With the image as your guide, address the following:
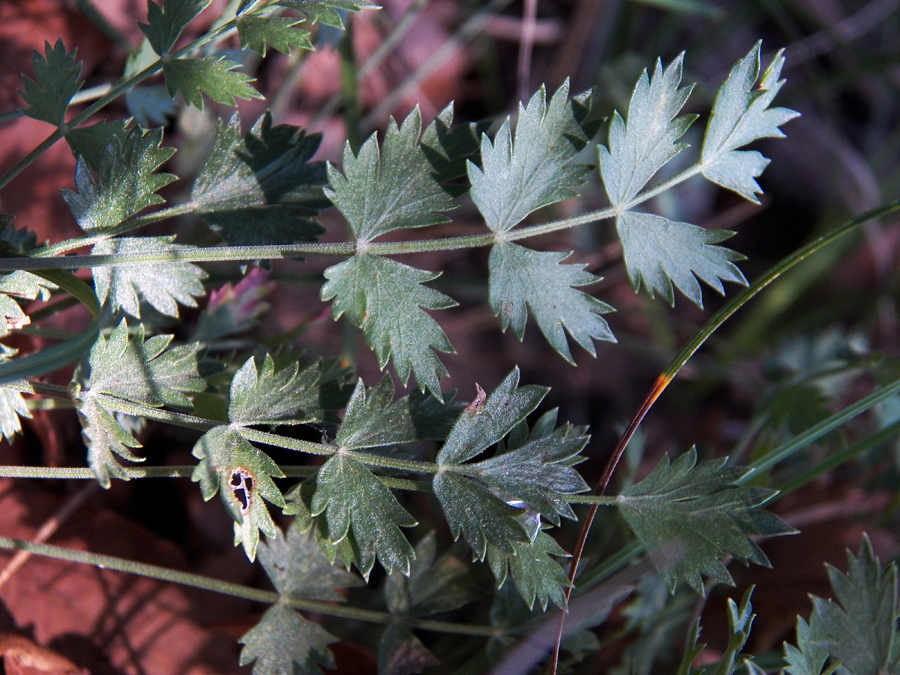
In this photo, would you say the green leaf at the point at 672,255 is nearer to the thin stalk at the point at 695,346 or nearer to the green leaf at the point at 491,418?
the thin stalk at the point at 695,346

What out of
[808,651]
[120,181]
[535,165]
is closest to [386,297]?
[535,165]

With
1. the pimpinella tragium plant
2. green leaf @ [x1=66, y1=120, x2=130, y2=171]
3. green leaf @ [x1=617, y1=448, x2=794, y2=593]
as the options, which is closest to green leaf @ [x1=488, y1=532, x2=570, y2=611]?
the pimpinella tragium plant

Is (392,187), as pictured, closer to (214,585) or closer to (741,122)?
(741,122)

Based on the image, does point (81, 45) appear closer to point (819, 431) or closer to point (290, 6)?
point (290, 6)

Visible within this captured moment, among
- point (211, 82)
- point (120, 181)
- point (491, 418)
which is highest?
point (211, 82)

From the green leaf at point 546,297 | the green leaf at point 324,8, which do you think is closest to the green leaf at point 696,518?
the green leaf at point 546,297

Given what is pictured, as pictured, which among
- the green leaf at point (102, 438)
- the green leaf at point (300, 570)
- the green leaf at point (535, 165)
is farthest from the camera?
the green leaf at point (300, 570)

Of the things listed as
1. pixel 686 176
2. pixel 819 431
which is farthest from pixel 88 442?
pixel 819 431
